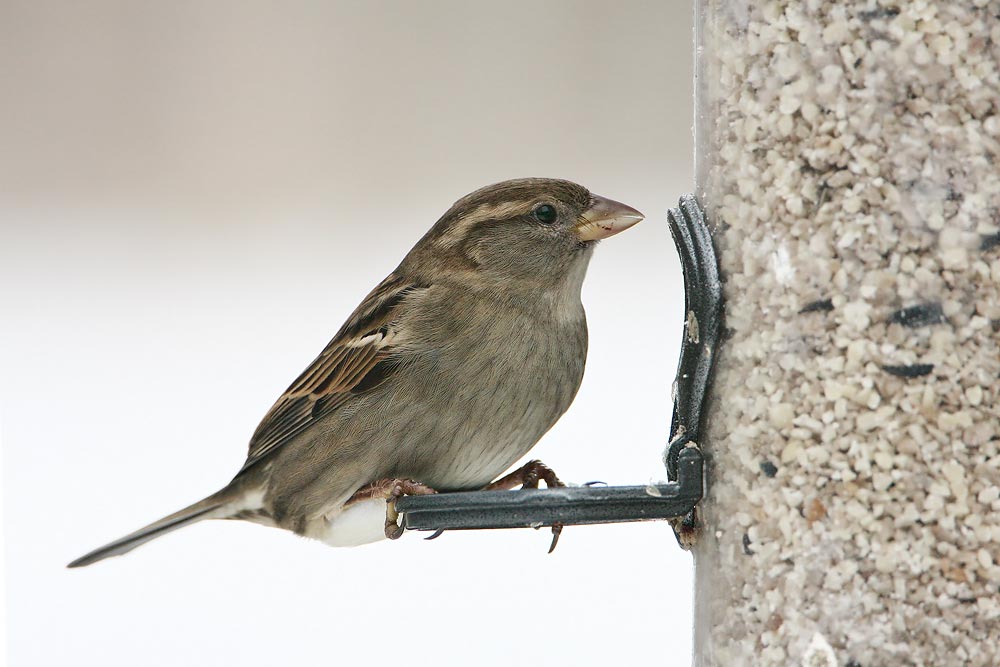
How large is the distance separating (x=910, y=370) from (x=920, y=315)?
0.16ft

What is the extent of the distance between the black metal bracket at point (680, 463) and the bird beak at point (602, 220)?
351 mm

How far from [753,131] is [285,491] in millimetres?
900

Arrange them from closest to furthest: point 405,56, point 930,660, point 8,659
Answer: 1. point 930,660
2. point 8,659
3. point 405,56

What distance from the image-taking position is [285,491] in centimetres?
197

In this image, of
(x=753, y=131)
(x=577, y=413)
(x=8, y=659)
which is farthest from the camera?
(x=577, y=413)

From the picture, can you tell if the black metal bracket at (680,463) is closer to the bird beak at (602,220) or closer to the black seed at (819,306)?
the black seed at (819,306)

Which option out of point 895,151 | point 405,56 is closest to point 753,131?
point 895,151

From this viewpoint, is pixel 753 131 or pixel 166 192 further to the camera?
pixel 166 192

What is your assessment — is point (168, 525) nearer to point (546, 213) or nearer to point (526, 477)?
point (526, 477)

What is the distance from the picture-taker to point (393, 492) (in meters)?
1.73

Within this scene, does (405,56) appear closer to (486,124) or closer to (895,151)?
(486,124)

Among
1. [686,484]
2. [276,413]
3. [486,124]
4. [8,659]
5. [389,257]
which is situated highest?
[486,124]

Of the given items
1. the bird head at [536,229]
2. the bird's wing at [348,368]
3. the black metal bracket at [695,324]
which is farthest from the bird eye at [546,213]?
the black metal bracket at [695,324]

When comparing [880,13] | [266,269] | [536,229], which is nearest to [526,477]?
[536,229]
